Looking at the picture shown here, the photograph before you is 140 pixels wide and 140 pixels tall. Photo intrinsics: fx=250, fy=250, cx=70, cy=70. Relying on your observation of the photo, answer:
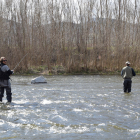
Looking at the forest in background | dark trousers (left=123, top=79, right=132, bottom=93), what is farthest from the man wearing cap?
the forest in background

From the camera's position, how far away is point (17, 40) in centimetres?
2980

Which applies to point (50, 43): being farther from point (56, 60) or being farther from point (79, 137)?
point (79, 137)

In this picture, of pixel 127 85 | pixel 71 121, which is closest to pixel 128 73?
pixel 127 85

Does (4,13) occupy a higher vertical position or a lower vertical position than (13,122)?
higher

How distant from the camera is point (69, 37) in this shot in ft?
98.0

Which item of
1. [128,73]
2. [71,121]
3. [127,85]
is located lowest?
[71,121]

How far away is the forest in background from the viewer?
28.8 m

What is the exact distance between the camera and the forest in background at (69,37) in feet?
94.5

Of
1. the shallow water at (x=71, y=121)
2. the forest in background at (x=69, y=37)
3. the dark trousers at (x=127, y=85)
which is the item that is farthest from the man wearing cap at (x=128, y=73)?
the forest in background at (x=69, y=37)

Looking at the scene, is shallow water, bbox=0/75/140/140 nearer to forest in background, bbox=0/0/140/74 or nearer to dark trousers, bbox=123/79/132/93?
dark trousers, bbox=123/79/132/93

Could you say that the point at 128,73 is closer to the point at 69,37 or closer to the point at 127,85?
the point at 127,85

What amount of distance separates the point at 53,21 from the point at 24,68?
7022 millimetres

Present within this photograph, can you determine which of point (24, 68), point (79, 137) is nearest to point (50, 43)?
point (24, 68)

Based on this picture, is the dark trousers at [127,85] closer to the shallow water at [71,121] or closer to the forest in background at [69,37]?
the shallow water at [71,121]
